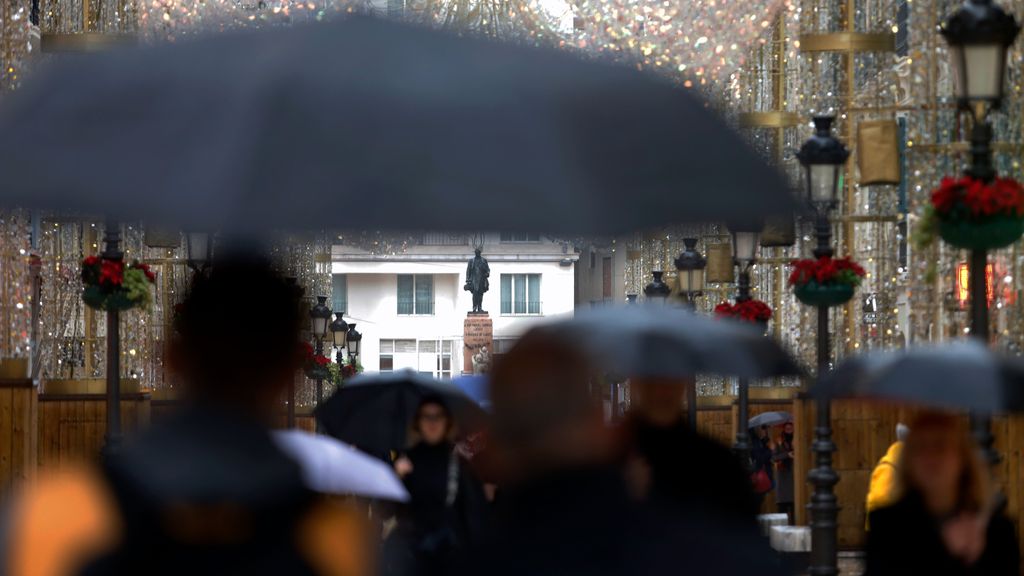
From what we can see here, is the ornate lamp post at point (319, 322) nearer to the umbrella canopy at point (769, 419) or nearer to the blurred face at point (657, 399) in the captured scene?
the umbrella canopy at point (769, 419)

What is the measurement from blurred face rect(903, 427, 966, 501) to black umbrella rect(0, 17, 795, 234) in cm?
214

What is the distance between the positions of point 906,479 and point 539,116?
2650mm

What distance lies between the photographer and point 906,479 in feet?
21.2

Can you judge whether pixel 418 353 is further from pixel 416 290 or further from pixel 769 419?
→ pixel 769 419

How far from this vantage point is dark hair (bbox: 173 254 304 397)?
376 cm

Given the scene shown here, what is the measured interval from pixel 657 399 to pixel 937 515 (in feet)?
3.56

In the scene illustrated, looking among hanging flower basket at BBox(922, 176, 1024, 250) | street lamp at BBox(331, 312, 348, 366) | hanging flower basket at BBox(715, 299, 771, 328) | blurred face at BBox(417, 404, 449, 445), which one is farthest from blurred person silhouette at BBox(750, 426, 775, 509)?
street lamp at BBox(331, 312, 348, 366)

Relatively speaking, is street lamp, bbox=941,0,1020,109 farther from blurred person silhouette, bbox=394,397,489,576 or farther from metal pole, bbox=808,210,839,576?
metal pole, bbox=808,210,839,576

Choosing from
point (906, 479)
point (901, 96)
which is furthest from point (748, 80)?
point (906, 479)

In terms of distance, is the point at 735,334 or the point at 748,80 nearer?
the point at 735,334

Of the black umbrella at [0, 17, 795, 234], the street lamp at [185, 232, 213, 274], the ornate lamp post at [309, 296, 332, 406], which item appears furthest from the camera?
the ornate lamp post at [309, 296, 332, 406]

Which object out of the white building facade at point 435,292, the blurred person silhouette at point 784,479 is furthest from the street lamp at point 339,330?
the white building facade at point 435,292

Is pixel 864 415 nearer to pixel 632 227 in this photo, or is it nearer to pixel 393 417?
pixel 393 417

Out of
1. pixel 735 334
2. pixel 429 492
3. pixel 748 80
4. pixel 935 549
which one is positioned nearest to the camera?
pixel 735 334
